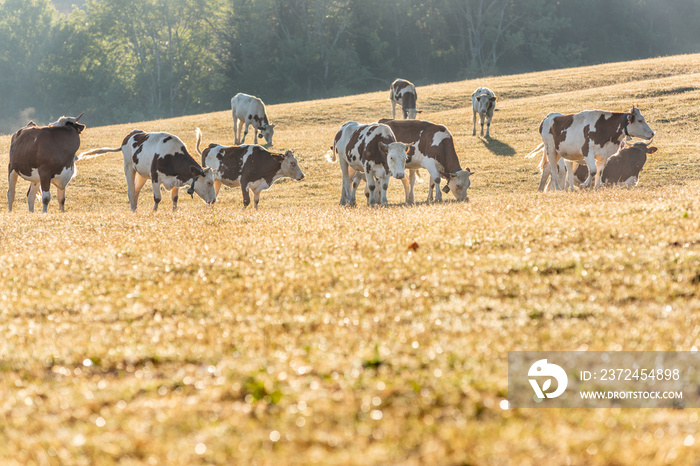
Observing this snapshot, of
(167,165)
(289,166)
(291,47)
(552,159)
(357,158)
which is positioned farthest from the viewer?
(291,47)

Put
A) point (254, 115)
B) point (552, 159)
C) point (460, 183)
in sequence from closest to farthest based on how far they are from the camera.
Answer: point (460, 183) < point (552, 159) < point (254, 115)

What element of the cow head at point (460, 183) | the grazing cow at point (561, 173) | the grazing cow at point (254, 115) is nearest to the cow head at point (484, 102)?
the grazing cow at point (254, 115)

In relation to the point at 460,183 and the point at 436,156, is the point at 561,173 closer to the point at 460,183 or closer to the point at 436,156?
the point at 460,183

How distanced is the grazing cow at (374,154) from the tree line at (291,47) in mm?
57828

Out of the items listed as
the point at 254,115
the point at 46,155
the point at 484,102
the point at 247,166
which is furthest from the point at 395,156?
the point at 254,115

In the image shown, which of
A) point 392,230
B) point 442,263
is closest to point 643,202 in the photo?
point 392,230

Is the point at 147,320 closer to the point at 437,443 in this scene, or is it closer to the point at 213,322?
the point at 213,322

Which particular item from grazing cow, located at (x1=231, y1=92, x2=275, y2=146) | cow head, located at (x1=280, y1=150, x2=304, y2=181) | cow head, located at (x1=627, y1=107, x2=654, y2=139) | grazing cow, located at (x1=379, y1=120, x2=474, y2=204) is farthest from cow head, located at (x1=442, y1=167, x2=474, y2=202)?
grazing cow, located at (x1=231, y1=92, x2=275, y2=146)

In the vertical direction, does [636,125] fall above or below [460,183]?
above

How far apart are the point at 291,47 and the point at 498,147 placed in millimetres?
51946

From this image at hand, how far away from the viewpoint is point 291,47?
7775cm

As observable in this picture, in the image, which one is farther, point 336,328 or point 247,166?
point 247,166

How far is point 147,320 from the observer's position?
609 cm

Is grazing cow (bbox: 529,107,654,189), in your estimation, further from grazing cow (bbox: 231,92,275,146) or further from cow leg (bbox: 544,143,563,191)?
grazing cow (bbox: 231,92,275,146)
